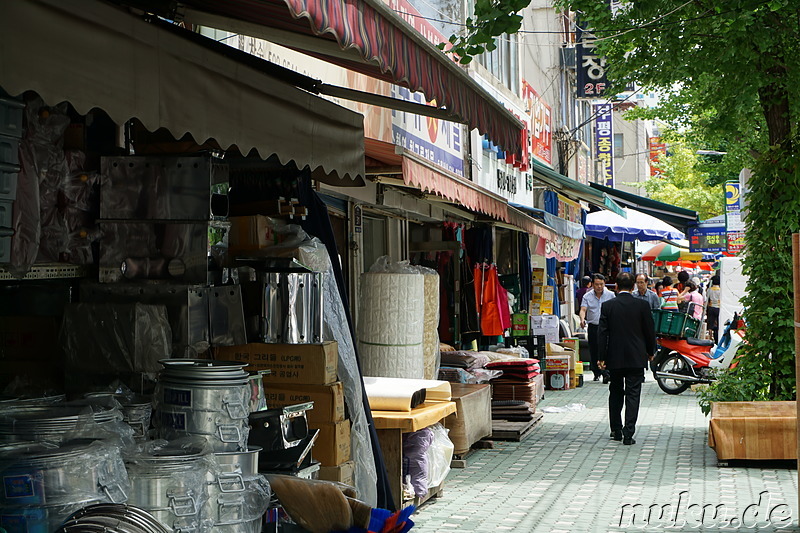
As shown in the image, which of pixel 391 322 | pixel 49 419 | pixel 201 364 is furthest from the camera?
pixel 391 322

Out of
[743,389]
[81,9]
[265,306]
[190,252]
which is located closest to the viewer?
[81,9]

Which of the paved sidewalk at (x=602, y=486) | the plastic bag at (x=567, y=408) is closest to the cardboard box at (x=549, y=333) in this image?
the plastic bag at (x=567, y=408)

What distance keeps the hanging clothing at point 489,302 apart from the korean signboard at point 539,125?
705cm

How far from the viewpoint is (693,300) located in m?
22.4

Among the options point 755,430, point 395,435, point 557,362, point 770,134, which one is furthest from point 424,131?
point 557,362

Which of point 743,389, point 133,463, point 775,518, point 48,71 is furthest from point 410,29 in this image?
point 743,389

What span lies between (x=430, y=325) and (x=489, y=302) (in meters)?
4.88

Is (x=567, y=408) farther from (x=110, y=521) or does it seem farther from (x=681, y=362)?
(x=110, y=521)

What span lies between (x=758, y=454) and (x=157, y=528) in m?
7.69

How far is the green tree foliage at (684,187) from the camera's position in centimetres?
4834

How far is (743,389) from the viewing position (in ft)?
34.6

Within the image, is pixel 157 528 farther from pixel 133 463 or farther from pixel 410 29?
pixel 410 29

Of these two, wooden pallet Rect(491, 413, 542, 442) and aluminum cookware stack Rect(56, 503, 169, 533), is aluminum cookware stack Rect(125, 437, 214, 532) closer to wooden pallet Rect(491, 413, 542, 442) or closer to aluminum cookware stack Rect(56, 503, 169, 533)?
aluminum cookware stack Rect(56, 503, 169, 533)

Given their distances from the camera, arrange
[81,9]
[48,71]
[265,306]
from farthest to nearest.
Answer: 1. [265,306]
2. [81,9]
3. [48,71]
